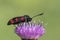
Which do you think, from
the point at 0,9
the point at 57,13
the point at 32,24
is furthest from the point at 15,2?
the point at 32,24

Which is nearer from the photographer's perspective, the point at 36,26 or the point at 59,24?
the point at 36,26

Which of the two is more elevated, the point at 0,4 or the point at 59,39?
the point at 0,4

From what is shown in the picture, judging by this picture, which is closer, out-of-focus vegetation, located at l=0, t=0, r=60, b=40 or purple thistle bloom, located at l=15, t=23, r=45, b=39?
purple thistle bloom, located at l=15, t=23, r=45, b=39

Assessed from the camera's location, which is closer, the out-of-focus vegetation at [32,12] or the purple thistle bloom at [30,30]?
the purple thistle bloom at [30,30]

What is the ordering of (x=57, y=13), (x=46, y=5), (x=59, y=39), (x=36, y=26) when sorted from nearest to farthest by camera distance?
(x=36, y=26) → (x=59, y=39) → (x=57, y=13) → (x=46, y=5)

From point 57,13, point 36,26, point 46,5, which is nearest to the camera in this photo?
point 36,26

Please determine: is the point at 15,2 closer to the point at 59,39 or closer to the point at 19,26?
the point at 59,39

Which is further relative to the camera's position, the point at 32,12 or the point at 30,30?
the point at 32,12
